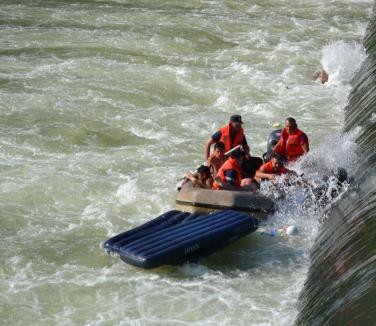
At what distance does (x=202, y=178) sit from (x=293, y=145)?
5.07 ft

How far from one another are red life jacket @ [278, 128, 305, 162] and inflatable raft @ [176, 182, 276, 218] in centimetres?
120

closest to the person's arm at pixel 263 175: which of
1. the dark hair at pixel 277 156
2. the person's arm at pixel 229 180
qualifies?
the dark hair at pixel 277 156

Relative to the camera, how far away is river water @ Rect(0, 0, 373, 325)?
437 inches

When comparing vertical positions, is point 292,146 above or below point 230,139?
below

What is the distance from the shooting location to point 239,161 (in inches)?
515

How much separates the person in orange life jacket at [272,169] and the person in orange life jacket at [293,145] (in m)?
0.61

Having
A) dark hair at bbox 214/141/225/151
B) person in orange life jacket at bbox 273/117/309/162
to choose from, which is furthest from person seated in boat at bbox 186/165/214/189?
person in orange life jacket at bbox 273/117/309/162

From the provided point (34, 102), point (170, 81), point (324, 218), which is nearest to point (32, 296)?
point (324, 218)

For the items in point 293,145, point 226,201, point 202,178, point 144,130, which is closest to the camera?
point 226,201

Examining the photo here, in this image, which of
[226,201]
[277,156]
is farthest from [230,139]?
[226,201]

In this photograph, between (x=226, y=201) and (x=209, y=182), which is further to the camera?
(x=209, y=182)

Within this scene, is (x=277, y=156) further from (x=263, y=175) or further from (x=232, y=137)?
(x=232, y=137)

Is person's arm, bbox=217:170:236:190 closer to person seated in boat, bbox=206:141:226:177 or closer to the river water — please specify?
person seated in boat, bbox=206:141:226:177

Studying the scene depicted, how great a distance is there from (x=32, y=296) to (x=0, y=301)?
39 centimetres
